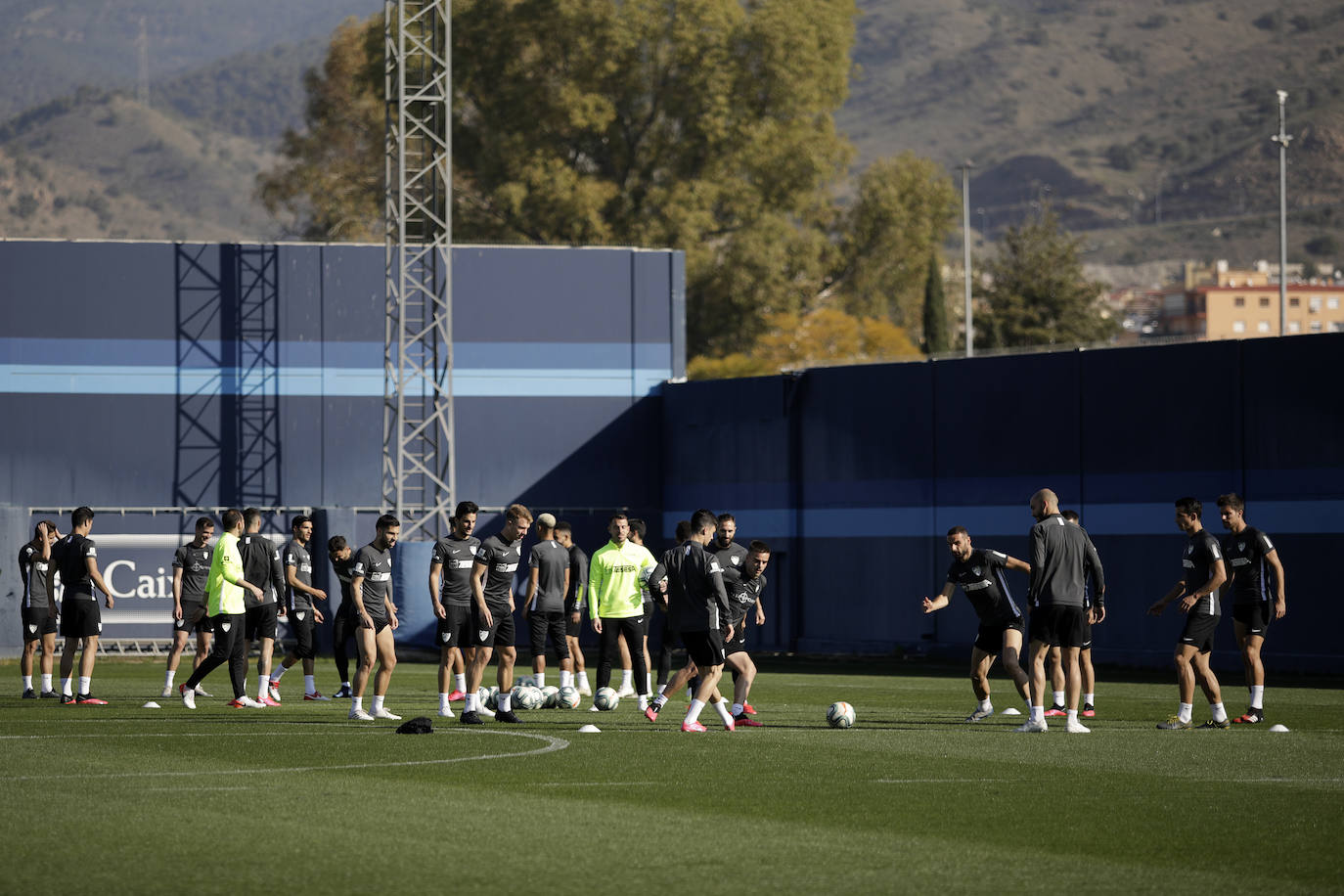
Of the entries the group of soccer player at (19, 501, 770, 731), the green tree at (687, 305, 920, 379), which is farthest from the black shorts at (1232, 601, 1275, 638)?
the green tree at (687, 305, 920, 379)

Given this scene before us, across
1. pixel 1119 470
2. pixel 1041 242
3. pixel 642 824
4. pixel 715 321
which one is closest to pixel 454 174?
pixel 715 321

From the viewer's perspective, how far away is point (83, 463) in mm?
39125

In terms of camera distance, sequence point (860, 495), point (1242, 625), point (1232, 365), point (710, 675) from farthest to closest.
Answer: point (860, 495)
point (1232, 365)
point (1242, 625)
point (710, 675)

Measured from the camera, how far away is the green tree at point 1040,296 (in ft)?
266

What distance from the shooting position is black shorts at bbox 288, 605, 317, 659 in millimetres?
23953

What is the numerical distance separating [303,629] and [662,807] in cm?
1249

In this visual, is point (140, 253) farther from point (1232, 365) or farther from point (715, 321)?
point (715, 321)

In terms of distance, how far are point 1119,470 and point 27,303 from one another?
72.5ft

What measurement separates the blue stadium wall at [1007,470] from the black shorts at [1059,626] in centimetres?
1295

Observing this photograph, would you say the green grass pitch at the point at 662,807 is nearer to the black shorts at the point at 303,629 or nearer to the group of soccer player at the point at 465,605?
the group of soccer player at the point at 465,605

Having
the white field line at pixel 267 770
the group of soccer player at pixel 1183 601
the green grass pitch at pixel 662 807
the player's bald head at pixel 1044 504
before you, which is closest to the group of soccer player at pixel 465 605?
the green grass pitch at pixel 662 807

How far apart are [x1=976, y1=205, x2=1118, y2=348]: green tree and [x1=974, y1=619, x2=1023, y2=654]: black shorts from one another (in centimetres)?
6166

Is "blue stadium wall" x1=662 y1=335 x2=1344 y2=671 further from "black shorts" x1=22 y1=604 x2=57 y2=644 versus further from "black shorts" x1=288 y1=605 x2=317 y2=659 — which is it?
"black shorts" x1=22 y1=604 x2=57 y2=644

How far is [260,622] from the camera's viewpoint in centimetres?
2278
